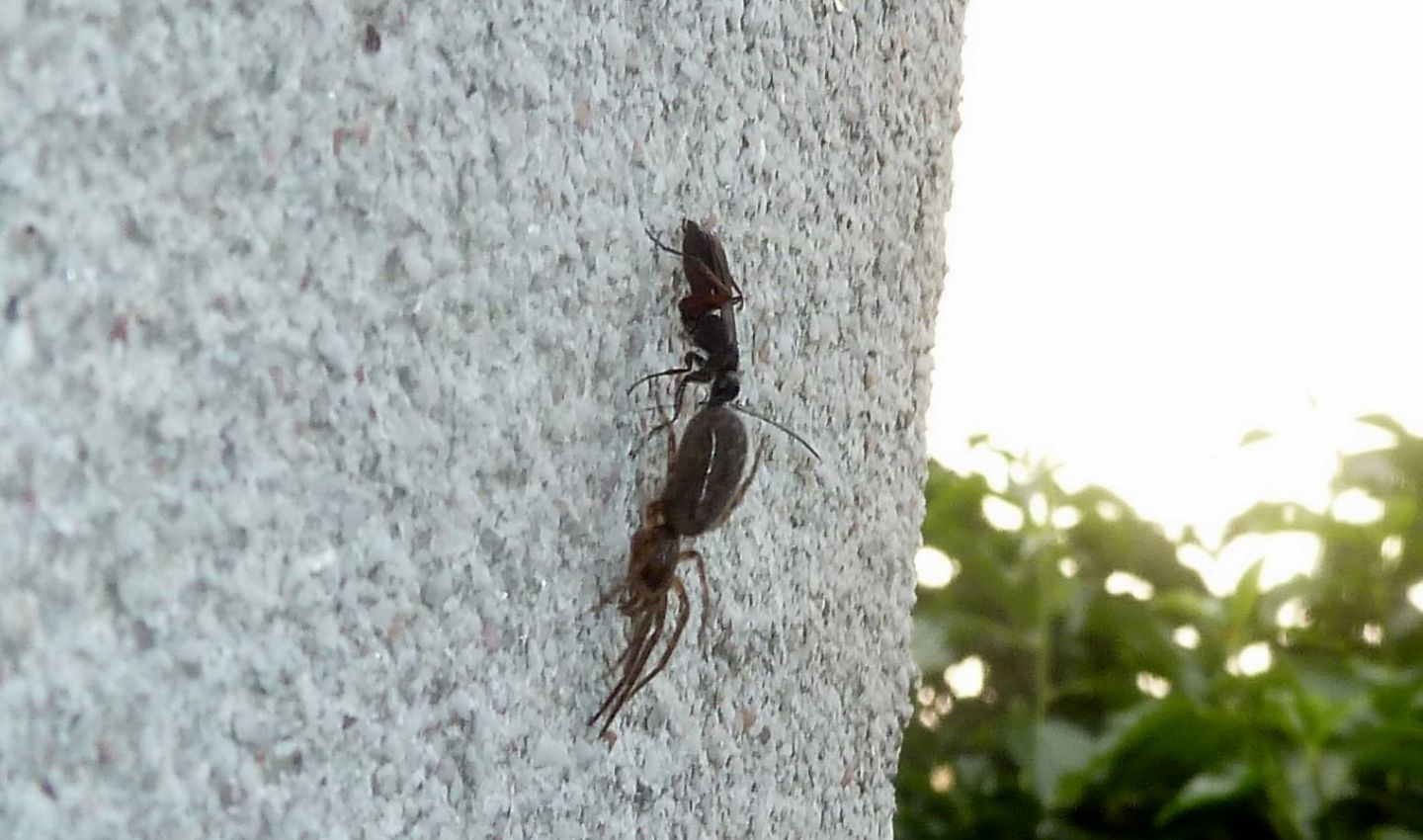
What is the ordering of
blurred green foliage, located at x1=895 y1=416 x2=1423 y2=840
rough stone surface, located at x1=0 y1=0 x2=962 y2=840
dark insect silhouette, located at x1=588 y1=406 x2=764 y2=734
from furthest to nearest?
blurred green foliage, located at x1=895 y1=416 x2=1423 y2=840
dark insect silhouette, located at x1=588 y1=406 x2=764 y2=734
rough stone surface, located at x1=0 y1=0 x2=962 y2=840

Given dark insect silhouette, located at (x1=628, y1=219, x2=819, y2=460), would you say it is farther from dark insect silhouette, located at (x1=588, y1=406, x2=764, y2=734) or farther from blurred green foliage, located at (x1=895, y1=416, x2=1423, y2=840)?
blurred green foliage, located at (x1=895, y1=416, x2=1423, y2=840)

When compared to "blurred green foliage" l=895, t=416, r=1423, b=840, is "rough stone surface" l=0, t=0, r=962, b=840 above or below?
above

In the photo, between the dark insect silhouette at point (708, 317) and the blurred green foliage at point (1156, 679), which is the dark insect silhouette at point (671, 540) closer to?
the dark insect silhouette at point (708, 317)

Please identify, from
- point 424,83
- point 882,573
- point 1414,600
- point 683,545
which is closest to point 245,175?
point 424,83

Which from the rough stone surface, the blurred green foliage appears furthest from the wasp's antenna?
the blurred green foliage

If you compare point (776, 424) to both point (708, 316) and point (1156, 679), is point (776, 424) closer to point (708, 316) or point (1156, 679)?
point (708, 316)

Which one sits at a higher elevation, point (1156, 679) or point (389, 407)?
point (389, 407)

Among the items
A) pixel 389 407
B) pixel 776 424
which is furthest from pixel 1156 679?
pixel 389 407

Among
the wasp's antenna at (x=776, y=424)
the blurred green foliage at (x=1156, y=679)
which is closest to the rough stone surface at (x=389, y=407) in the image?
the wasp's antenna at (x=776, y=424)
